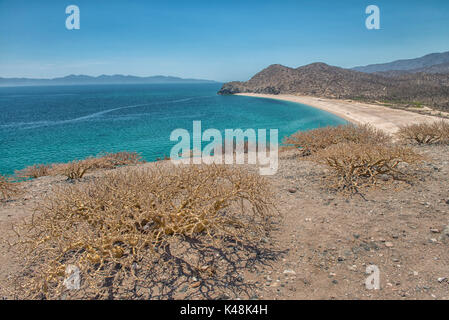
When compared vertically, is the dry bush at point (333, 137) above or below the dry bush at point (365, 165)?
above

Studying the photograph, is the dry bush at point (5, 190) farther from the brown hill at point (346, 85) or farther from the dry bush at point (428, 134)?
the brown hill at point (346, 85)

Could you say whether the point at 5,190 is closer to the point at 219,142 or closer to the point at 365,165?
the point at 365,165

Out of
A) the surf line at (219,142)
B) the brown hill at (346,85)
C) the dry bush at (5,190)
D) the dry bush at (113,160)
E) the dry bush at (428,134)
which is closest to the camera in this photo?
the dry bush at (5,190)

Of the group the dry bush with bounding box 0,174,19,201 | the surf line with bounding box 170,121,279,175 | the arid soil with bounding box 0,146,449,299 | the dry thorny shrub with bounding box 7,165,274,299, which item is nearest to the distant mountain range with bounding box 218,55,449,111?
the surf line with bounding box 170,121,279,175

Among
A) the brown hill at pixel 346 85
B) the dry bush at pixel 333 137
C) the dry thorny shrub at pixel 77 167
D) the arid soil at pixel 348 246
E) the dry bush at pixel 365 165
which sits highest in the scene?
the brown hill at pixel 346 85

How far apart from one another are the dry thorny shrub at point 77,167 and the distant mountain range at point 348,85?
4344 cm

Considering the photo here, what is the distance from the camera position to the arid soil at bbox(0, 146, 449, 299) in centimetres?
385

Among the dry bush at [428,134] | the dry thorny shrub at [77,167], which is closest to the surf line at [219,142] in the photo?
the dry thorny shrub at [77,167]

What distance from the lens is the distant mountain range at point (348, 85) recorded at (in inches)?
2151

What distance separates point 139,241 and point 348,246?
12.5 feet

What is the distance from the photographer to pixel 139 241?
13.7 ft

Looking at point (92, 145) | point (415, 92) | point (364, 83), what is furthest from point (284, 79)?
point (92, 145)

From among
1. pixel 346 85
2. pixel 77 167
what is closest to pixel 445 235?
pixel 77 167
